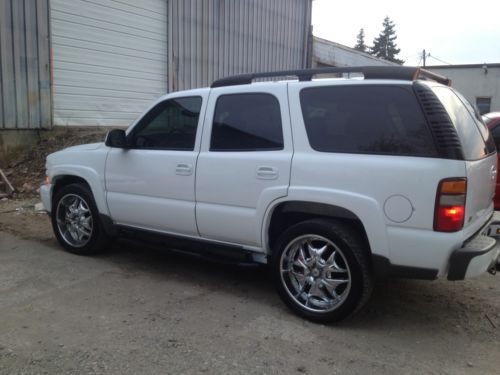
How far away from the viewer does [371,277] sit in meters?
3.61

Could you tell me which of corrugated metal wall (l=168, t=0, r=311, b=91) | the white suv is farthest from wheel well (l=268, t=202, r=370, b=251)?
corrugated metal wall (l=168, t=0, r=311, b=91)

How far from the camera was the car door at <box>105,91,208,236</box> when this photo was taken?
451 centimetres

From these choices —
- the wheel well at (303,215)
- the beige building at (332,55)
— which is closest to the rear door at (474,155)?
the wheel well at (303,215)

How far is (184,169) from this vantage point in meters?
4.47

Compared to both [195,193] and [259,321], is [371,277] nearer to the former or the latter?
[259,321]

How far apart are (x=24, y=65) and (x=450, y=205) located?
9.47m

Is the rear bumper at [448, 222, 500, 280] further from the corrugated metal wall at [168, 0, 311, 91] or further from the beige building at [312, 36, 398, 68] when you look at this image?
the beige building at [312, 36, 398, 68]

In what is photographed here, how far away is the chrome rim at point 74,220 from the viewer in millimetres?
5477

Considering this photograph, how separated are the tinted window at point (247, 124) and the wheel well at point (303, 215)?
0.53 m

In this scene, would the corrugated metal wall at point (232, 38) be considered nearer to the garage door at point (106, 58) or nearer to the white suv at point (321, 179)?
the garage door at point (106, 58)

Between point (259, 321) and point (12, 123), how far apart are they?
27.3ft

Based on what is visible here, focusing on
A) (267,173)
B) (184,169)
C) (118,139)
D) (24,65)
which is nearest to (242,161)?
(267,173)

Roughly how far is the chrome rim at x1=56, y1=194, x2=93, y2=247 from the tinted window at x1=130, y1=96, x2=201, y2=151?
1.12m

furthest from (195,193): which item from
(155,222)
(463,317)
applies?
(463,317)
